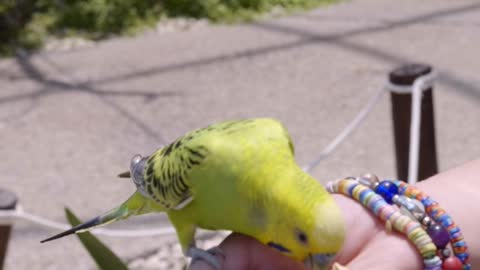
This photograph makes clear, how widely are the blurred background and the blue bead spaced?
4.07 feet

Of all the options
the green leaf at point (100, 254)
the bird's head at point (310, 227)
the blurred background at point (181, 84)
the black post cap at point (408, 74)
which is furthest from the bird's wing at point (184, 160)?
the blurred background at point (181, 84)

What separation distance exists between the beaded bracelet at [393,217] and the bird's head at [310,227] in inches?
5.9

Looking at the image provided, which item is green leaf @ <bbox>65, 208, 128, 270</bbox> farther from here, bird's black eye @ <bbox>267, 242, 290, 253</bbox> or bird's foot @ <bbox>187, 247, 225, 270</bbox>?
bird's black eye @ <bbox>267, 242, 290, 253</bbox>

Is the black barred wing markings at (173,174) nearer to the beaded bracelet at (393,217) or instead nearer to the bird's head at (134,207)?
the bird's head at (134,207)

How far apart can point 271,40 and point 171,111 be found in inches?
35.3

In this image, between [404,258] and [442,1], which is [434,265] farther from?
[442,1]

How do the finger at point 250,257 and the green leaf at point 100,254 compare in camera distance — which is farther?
the green leaf at point 100,254

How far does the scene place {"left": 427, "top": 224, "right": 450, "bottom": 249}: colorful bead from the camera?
2.79ft

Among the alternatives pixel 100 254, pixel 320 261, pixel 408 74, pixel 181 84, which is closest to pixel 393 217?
pixel 320 261

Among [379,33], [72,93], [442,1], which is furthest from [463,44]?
[72,93]

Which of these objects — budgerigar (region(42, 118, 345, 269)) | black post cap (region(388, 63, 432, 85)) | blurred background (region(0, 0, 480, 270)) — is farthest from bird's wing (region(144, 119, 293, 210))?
blurred background (region(0, 0, 480, 270))

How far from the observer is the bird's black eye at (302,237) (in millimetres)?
728

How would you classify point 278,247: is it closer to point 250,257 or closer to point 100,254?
point 250,257

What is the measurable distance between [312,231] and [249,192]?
Result: 0.09m
